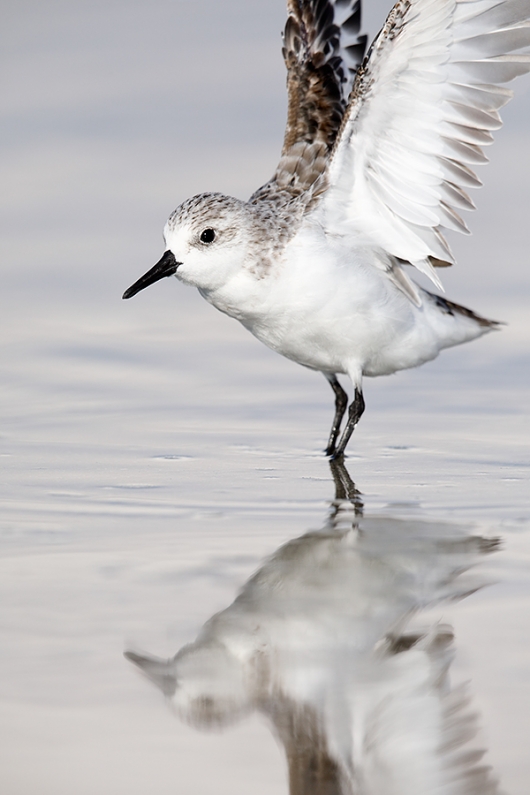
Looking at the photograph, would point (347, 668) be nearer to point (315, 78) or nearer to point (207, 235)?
point (207, 235)

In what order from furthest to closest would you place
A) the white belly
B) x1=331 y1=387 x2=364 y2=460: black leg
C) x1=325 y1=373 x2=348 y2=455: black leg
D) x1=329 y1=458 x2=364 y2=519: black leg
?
x1=325 y1=373 x2=348 y2=455: black leg
x1=331 y1=387 x2=364 y2=460: black leg
the white belly
x1=329 y1=458 x2=364 y2=519: black leg

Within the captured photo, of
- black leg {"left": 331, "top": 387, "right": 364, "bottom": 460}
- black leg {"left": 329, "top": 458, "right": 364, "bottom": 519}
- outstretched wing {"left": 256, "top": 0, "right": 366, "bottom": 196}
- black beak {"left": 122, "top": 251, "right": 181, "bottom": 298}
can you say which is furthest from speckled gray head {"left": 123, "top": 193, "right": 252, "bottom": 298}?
black leg {"left": 329, "top": 458, "right": 364, "bottom": 519}

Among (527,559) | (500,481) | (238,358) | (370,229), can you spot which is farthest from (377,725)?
(238,358)

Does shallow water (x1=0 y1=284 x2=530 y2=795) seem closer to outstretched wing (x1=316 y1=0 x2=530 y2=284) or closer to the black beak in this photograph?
the black beak

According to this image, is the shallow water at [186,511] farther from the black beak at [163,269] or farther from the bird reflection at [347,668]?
the black beak at [163,269]

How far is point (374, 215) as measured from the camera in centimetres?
578

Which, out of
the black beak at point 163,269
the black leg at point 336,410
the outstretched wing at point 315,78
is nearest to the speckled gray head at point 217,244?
the black beak at point 163,269

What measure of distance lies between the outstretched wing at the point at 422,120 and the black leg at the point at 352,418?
0.74m

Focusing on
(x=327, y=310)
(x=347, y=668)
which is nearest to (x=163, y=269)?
(x=327, y=310)

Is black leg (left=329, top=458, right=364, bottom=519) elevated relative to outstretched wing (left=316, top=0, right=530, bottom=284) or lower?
lower

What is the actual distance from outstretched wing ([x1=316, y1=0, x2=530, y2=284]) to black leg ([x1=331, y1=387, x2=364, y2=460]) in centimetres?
74

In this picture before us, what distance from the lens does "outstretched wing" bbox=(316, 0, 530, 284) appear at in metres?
5.17

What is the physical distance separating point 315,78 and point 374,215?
162 cm

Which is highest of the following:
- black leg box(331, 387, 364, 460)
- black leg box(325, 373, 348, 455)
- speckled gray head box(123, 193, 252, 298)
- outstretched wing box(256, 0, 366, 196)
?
outstretched wing box(256, 0, 366, 196)
